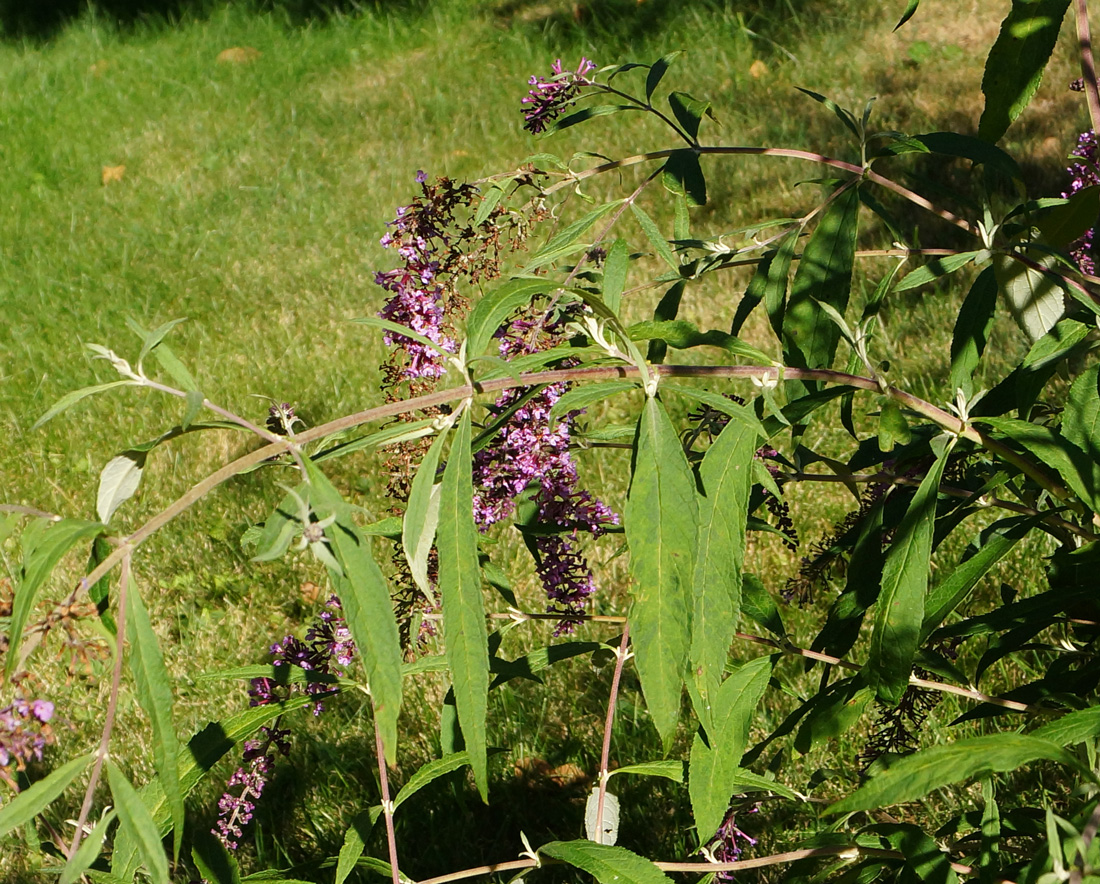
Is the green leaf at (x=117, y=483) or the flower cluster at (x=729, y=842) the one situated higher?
the green leaf at (x=117, y=483)

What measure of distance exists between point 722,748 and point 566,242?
2.31 ft

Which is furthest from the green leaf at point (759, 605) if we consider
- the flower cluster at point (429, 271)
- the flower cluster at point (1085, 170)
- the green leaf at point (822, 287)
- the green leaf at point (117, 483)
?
the green leaf at point (117, 483)

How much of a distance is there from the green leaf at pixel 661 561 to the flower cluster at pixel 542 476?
360 mm

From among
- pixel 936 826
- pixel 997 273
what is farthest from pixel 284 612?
pixel 997 273

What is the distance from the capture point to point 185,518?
3.75 m

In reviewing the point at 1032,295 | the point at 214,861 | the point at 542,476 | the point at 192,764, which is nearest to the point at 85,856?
the point at 214,861

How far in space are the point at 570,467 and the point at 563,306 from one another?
0.72ft

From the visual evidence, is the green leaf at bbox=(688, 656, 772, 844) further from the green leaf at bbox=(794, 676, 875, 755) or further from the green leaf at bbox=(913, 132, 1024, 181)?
the green leaf at bbox=(913, 132, 1024, 181)

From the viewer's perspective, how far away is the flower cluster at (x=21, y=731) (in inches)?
35.6

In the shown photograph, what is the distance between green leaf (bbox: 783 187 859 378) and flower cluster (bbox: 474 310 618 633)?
33 cm

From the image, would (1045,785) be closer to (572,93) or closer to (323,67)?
(572,93)

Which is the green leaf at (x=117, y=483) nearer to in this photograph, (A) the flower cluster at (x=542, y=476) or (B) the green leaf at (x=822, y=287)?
(A) the flower cluster at (x=542, y=476)

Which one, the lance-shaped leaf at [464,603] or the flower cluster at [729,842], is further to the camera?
the flower cluster at [729,842]

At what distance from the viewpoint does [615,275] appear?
134cm
